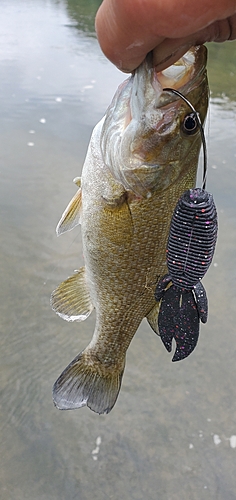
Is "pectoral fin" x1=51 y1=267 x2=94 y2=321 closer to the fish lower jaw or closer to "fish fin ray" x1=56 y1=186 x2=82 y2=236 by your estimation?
"fish fin ray" x1=56 y1=186 x2=82 y2=236

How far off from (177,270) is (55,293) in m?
0.70

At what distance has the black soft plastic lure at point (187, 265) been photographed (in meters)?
0.91

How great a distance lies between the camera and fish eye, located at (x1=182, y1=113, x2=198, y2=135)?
1.07 m

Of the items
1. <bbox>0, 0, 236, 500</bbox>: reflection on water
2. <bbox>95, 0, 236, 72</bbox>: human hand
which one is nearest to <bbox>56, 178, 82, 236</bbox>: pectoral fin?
<bbox>95, 0, 236, 72</bbox>: human hand

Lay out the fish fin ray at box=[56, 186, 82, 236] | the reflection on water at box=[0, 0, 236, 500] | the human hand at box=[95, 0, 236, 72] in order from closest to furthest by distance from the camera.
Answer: the human hand at box=[95, 0, 236, 72] → the fish fin ray at box=[56, 186, 82, 236] → the reflection on water at box=[0, 0, 236, 500]

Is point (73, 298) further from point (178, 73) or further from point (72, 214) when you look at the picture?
point (178, 73)

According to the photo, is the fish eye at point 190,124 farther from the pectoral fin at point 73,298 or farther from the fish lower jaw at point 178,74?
the pectoral fin at point 73,298

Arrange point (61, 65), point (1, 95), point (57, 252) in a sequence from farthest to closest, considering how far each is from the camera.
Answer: point (61, 65), point (1, 95), point (57, 252)

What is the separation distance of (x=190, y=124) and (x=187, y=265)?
14.7 inches

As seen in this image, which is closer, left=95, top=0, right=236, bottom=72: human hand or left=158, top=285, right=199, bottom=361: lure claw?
left=95, top=0, right=236, bottom=72: human hand

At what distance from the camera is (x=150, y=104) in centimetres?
101

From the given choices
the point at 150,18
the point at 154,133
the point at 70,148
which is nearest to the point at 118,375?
the point at 154,133

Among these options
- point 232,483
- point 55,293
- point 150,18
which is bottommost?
point 232,483

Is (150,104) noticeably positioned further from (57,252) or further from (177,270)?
(57,252)
